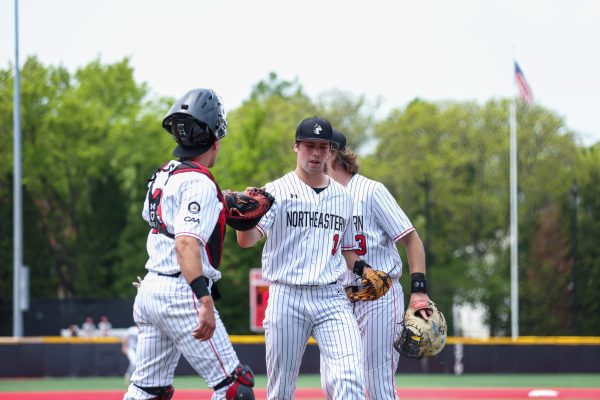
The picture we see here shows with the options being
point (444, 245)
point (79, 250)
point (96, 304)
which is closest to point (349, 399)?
point (96, 304)

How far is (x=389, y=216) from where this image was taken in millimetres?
7945

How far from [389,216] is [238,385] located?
246 centimetres

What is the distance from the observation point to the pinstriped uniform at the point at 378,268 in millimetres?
7848

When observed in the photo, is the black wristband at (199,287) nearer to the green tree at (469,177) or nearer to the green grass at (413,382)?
the green grass at (413,382)

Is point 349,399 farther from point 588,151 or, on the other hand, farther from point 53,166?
point 588,151

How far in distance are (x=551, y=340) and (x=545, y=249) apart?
975cm

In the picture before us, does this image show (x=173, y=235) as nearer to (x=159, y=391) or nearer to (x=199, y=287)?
(x=199, y=287)

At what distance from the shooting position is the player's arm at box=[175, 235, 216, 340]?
5.75 m

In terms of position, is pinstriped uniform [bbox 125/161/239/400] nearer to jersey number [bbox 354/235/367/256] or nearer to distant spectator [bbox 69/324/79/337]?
jersey number [bbox 354/235/367/256]

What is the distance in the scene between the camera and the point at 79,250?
43688mm

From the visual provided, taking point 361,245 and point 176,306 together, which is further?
point 361,245

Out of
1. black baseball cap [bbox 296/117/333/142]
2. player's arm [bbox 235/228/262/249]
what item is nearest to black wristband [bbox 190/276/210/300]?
player's arm [bbox 235/228/262/249]

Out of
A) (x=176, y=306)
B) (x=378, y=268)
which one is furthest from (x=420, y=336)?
(x=176, y=306)

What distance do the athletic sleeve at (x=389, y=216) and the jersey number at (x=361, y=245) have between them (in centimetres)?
17
